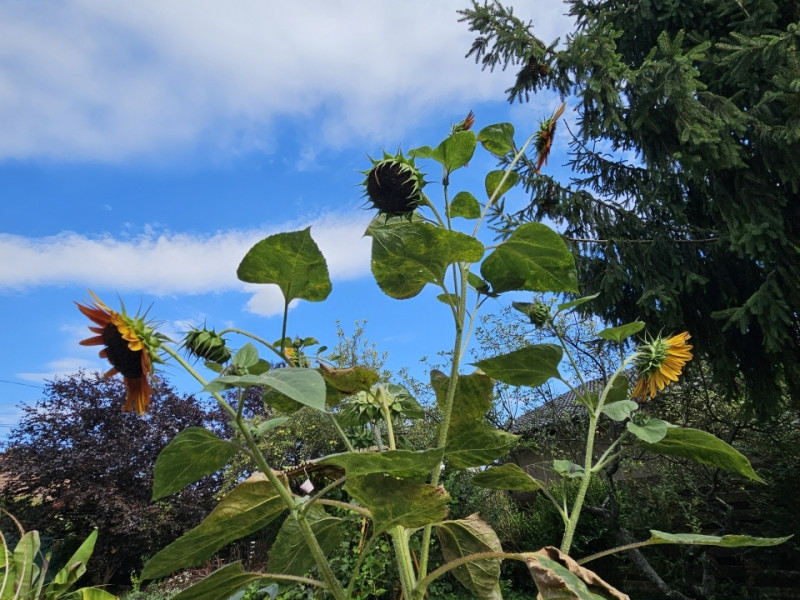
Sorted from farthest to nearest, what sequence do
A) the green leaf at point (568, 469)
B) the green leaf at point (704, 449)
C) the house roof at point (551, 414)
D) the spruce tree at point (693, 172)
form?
the house roof at point (551, 414) → the spruce tree at point (693, 172) → the green leaf at point (568, 469) → the green leaf at point (704, 449)

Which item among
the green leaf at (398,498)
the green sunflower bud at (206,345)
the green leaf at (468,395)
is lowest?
the green leaf at (398,498)

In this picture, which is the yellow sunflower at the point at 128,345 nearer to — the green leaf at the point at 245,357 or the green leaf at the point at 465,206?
the green leaf at the point at 245,357

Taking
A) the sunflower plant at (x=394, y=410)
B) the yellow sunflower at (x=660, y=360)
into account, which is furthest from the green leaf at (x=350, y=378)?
the yellow sunflower at (x=660, y=360)

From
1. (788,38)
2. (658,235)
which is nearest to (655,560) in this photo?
(658,235)

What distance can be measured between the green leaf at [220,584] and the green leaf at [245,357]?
168 millimetres

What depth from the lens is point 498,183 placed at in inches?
24.0

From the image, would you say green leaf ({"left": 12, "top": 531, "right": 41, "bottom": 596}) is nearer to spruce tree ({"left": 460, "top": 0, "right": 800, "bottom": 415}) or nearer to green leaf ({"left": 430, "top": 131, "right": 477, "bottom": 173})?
green leaf ({"left": 430, "top": 131, "right": 477, "bottom": 173})

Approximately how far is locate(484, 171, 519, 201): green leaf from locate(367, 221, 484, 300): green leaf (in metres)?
0.13

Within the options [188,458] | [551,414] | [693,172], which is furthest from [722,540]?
[551,414]

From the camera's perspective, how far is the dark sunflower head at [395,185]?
48 centimetres

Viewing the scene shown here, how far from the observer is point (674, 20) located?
13.3ft

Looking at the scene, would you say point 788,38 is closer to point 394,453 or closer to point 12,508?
point 394,453

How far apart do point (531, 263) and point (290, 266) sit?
9.3 inches

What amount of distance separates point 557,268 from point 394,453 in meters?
0.27
